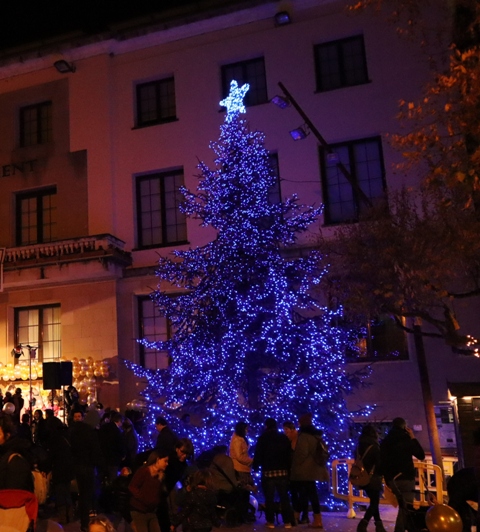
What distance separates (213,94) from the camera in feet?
67.0

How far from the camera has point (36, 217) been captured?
21562mm

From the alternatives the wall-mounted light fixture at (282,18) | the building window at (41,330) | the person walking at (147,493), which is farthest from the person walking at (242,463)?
the wall-mounted light fixture at (282,18)

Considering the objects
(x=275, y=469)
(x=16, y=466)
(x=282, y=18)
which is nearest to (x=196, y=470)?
(x=275, y=469)

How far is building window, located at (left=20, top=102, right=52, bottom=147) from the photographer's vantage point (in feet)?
72.3

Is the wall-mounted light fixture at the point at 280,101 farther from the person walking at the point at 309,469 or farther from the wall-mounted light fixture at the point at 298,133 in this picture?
the person walking at the point at 309,469

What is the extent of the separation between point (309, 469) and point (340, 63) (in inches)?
533

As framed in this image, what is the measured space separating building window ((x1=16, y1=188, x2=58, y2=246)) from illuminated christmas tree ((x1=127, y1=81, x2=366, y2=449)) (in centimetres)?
796

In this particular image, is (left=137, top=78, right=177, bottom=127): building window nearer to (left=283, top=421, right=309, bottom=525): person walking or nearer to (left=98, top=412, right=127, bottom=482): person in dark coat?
(left=98, top=412, right=127, bottom=482): person in dark coat

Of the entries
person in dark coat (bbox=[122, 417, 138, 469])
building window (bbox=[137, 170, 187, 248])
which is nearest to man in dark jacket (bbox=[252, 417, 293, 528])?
person in dark coat (bbox=[122, 417, 138, 469])

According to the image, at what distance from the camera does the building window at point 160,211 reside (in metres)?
20.3

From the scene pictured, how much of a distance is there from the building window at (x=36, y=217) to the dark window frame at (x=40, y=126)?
1855 millimetres

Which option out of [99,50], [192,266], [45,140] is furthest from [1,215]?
[192,266]

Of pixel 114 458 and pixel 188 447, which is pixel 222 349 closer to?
Result: pixel 114 458

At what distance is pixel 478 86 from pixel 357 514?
7.93 m
